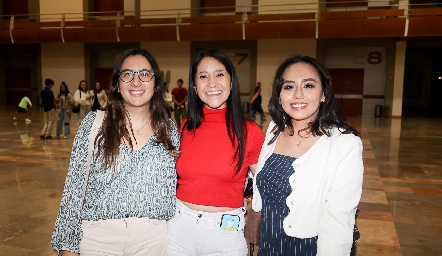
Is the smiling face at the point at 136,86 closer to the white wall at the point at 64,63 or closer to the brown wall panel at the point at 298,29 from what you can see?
the brown wall panel at the point at 298,29

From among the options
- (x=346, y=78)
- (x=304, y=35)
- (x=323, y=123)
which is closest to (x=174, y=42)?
(x=304, y=35)

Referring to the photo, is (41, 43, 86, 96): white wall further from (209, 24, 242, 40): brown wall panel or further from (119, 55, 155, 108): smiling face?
(119, 55, 155, 108): smiling face

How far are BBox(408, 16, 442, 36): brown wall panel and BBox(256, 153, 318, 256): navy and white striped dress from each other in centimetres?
1785

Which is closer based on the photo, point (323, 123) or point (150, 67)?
point (323, 123)

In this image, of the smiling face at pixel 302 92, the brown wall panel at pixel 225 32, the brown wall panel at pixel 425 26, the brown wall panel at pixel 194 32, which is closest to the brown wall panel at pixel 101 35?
the brown wall panel at pixel 194 32

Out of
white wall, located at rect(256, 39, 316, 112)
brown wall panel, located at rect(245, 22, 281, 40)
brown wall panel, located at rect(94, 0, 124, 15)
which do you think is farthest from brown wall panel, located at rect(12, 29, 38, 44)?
white wall, located at rect(256, 39, 316, 112)

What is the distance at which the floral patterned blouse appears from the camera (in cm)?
223

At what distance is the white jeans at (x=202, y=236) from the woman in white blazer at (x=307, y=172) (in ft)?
0.60

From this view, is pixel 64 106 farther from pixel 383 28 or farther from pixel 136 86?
pixel 383 28

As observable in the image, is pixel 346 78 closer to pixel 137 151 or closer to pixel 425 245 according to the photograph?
pixel 425 245

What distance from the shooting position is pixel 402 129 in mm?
15609

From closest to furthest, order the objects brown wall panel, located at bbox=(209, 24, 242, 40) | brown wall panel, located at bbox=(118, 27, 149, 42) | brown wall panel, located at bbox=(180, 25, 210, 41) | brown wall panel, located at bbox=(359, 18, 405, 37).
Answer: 1. brown wall panel, located at bbox=(359, 18, 405, 37)
2. brown wall panel, located at bbox=(209, 24, 242, 40)
3. brown wall panel, located at bbox=(180, 25, 210, 41)
4. brown wall panel, located at bbox=(118, 27, 149, 42)

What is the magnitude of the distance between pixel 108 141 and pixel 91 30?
21.0m

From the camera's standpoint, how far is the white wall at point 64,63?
79.1ft
